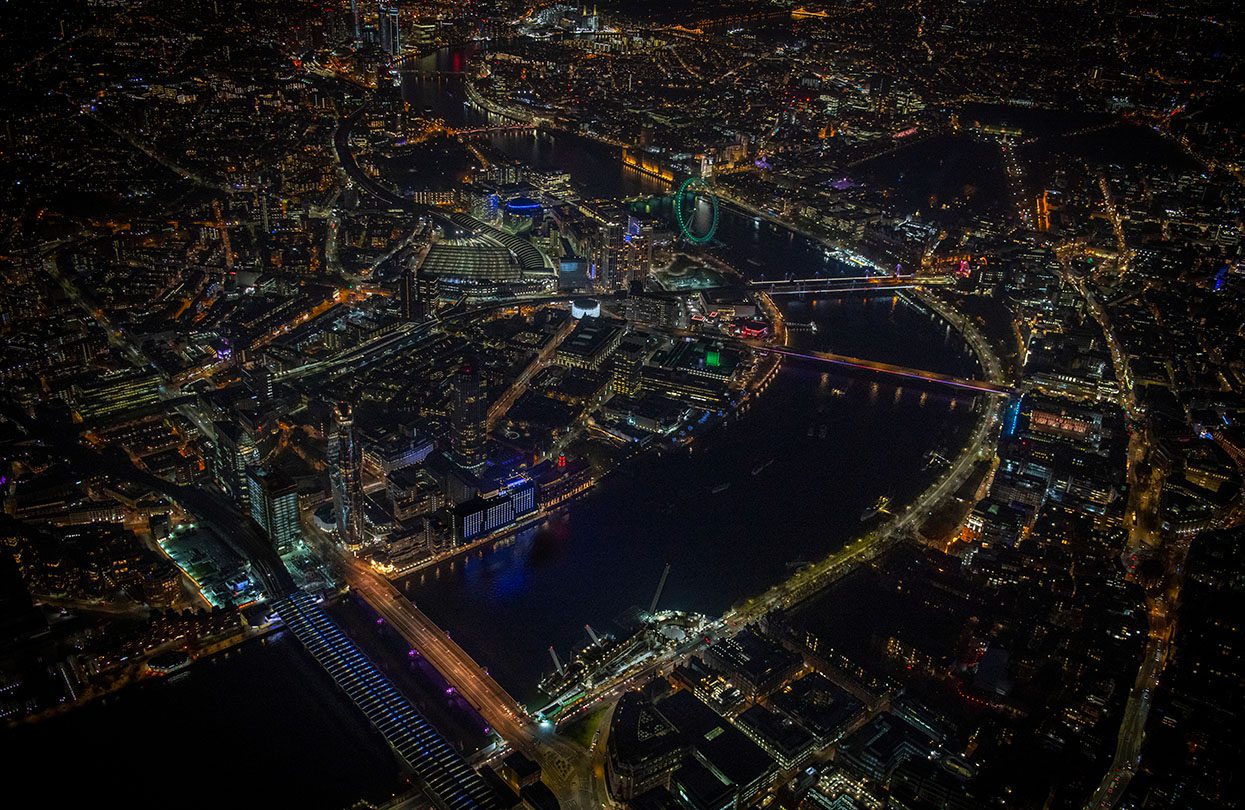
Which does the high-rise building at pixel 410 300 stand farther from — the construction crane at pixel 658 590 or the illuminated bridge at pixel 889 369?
the construction crane at pixel 658 590

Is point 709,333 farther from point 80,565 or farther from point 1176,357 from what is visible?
point 80,565

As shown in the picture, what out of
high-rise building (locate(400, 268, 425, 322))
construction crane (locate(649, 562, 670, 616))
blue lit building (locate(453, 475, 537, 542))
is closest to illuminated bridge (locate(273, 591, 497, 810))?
blue lit building (locate(453, 475, 537, 542))

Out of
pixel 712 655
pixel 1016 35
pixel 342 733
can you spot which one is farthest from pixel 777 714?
pixel 1016 35

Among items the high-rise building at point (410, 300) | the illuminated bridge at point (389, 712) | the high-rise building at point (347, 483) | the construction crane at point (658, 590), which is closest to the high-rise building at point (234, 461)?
the high-rise building at point (347, 483)

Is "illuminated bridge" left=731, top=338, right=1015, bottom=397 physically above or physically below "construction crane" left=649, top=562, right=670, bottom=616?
above

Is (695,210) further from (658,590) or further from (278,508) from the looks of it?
(278,508)

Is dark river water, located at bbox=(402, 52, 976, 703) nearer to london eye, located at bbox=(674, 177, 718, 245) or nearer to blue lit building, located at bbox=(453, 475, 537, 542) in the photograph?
blue lit building, located at bbox=(453, 475, 537, 542)

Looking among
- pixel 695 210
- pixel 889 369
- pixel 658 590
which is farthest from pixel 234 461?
pixel 695 210
